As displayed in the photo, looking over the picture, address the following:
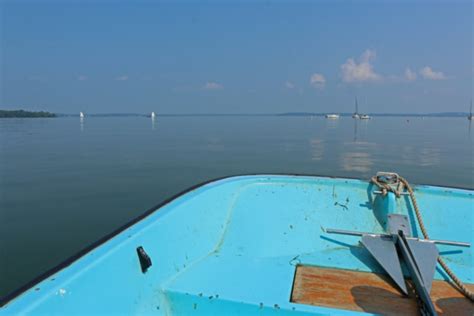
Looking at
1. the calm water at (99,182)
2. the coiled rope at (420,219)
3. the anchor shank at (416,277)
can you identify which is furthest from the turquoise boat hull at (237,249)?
the calm water at (99,182)

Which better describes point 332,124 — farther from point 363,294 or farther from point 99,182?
point 363,294

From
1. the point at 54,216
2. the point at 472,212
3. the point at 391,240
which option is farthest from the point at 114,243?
the point at 54,216

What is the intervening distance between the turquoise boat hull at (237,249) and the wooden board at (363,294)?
0.10m

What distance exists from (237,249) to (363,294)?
95cm

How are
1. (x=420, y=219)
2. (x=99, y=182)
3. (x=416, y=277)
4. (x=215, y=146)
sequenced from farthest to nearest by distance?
(x=215, y=146), (x=99, y=182), (x=420, y=219), (x=416, y=277)

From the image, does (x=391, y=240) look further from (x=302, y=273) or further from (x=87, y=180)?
(x=87, y=180)

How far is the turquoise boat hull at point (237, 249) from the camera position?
4.89 ft

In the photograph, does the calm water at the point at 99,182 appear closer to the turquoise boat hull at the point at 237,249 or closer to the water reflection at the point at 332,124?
the turquoise boat hull at the point at 237,249

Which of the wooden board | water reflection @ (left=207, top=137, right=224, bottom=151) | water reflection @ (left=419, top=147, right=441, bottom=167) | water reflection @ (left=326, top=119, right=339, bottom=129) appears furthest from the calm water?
water reflection @ (left=326, top=119, right=339, bottom=129)

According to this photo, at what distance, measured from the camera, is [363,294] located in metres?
2.07

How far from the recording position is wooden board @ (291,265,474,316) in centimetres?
192

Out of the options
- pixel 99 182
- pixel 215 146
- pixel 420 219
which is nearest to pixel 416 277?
pixel 420 219

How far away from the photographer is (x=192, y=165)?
1091 centimetres

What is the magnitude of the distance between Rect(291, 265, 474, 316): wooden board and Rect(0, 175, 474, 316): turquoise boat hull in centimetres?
10
